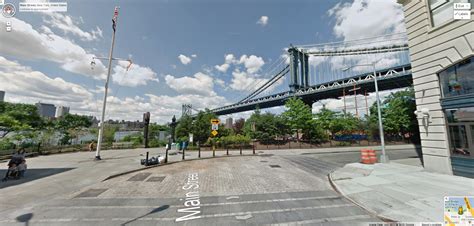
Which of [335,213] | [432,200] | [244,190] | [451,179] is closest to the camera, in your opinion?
[335,213]

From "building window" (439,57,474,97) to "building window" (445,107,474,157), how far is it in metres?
0.87

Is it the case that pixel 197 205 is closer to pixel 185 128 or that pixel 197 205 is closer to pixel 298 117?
pixel 185 128

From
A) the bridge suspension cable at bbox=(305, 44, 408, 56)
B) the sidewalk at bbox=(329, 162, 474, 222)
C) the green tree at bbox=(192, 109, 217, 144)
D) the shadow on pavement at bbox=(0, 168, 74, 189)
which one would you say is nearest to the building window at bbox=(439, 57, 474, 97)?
the sidewalk at bbox=(329, 162, 474, 222)

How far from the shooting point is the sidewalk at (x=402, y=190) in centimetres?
465

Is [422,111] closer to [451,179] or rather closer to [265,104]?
[451,179]

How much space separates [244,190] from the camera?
686 centimetres

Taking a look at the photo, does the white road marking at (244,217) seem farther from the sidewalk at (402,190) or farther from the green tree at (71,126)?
the green tree at (71,126)

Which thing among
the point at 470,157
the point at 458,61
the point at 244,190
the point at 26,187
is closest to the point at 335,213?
the point at 244,190

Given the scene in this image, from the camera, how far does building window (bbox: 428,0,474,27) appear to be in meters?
8.38

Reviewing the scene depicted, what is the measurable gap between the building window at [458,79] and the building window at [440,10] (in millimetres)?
2438

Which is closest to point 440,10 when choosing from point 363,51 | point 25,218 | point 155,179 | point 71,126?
point 155,179

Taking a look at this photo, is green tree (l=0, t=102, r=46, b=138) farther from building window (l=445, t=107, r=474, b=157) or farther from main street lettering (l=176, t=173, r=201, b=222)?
building window (l=445, t=107, r=474, b=157)

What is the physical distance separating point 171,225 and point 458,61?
13.6 m

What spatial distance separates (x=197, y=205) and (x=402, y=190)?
24.2ft
